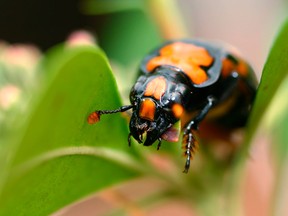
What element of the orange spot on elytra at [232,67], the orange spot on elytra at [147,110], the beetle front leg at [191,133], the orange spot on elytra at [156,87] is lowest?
the beetle front leg at [191,133]

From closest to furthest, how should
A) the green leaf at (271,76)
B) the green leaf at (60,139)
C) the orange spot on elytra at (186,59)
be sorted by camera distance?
1. the green leaf at (60,139)
2. the green leaf at (271,76)
3. the orange spot on elytra at (186,59)

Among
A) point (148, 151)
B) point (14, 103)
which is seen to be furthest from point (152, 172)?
point (14, 103)

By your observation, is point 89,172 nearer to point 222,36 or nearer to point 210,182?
point 210,182

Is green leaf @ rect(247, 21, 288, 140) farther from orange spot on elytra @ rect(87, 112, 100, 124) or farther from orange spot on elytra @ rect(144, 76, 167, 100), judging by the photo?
orange spot on elytra @ rect(87, 112, 100, 124)

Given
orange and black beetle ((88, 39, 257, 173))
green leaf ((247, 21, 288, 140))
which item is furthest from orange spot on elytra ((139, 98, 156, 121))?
green leaf ((247, 21, 288, 140))

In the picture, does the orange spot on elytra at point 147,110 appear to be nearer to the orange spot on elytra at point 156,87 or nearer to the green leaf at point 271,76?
the orange spot on elytra at point 156,87

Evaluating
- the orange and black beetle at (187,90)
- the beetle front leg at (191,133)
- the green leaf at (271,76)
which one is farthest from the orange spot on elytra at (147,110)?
the green leaf at (271,76)


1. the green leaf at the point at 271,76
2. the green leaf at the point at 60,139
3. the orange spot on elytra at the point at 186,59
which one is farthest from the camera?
the orange spot on elytra at the point at 186,59
